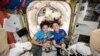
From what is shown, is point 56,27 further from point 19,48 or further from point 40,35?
point 19,48

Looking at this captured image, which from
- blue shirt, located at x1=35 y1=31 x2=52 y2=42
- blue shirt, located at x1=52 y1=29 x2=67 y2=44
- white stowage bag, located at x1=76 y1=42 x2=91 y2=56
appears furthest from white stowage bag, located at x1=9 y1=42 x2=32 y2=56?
white stowage bag, located at x1=76 y1=42 x2=91 y2=56

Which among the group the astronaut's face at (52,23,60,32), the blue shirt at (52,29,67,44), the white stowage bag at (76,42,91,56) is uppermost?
the astronaut's face at (52,23,60,32)

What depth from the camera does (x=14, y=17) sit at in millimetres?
1767

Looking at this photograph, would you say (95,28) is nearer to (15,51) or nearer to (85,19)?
(85,19)

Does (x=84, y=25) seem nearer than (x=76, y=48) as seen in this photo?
No

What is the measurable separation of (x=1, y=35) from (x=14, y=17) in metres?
0.25

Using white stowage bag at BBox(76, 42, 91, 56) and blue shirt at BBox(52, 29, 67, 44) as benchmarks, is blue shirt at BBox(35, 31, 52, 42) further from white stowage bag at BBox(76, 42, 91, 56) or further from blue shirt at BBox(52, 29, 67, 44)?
white stowage bag at BBox(76, 42, 91, 56)

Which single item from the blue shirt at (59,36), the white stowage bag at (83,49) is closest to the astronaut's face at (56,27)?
the blue shirt at (59,36)

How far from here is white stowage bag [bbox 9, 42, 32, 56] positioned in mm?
1605

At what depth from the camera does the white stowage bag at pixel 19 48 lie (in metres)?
1.61

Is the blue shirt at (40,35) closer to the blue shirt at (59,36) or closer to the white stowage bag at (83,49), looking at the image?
the blue shirt at (59,36)

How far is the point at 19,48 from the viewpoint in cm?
163

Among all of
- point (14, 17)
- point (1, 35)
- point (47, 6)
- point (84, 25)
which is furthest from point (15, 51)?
point (84, 25)

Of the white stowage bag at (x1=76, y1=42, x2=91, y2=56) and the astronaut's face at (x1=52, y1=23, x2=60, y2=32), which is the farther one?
the astronaut's face at (x1=52, y1=23, x2=60, y2=32)
